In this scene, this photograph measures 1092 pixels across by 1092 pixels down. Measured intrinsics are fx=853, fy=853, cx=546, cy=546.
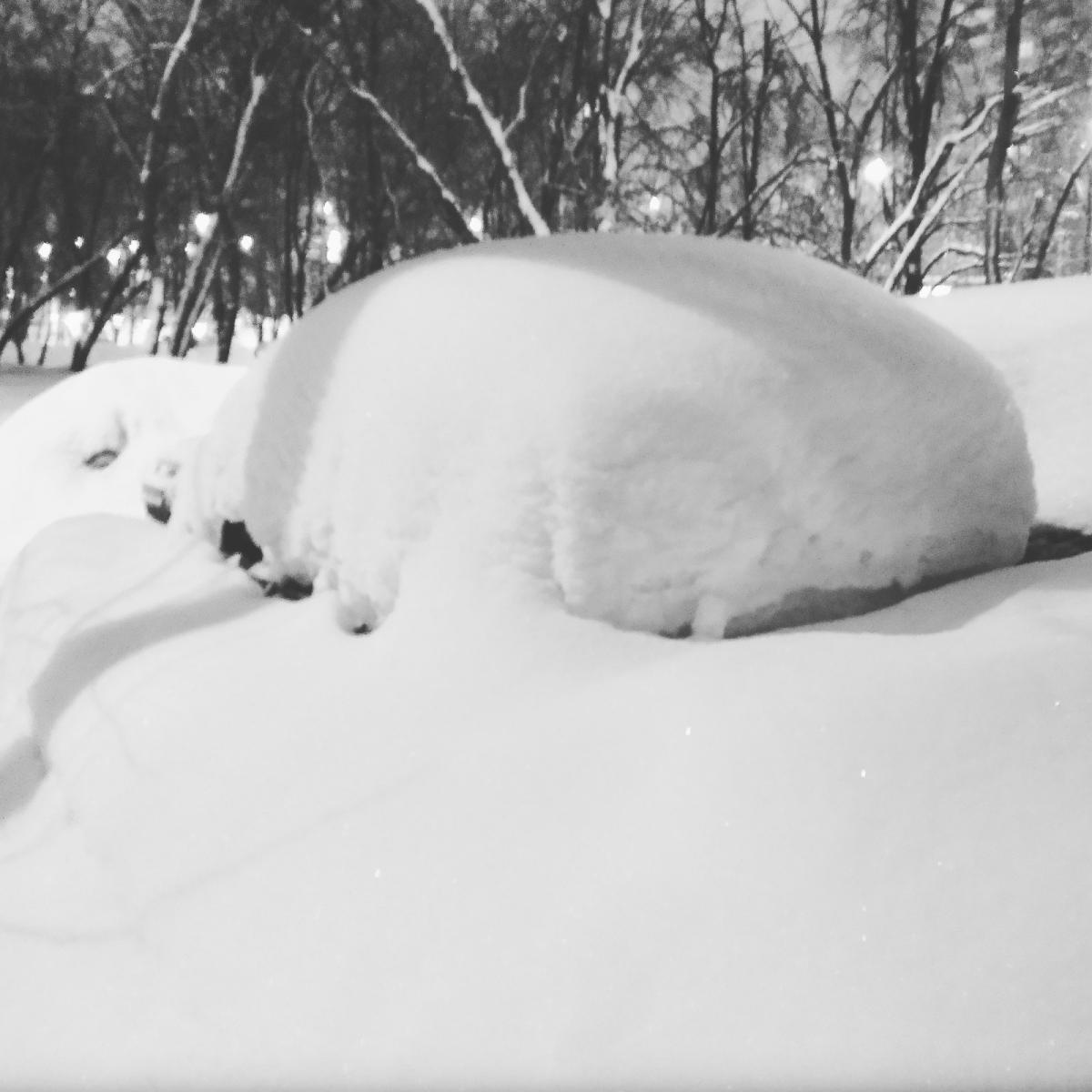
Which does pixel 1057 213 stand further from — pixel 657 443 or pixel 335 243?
pixel 335 243

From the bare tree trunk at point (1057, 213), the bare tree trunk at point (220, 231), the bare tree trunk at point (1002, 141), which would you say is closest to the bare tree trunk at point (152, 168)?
the bare tree trunk at point (220, 231)

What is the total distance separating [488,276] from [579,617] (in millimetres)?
A: 970

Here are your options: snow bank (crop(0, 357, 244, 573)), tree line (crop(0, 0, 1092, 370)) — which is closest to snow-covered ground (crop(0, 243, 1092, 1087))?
snow bank (crop(0, 357, 244, 573))

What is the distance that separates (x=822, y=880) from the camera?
116 centimetres

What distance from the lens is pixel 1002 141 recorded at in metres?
6.33

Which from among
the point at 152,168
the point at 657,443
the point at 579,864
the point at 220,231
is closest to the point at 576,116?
the point at 220,231

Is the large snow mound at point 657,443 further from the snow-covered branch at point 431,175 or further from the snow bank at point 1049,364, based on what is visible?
the snow-covered branch at point 431,175

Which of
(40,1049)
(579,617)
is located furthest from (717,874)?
(40,1049)

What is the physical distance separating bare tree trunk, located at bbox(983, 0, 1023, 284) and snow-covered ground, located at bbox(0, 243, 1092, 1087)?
5.88m

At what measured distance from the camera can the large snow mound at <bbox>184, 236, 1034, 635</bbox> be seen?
5.80 ft

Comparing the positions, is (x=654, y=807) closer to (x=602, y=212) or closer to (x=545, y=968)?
(x=545, y=968)

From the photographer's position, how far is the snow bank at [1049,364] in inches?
118

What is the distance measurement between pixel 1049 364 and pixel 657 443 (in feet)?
7.55

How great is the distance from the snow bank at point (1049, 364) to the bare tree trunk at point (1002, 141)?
11.5 feet
